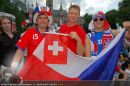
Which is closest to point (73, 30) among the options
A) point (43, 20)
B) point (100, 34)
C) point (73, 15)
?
point (73, 15)

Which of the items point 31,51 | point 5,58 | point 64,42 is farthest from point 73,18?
point 5,58

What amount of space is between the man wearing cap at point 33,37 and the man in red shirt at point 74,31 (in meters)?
0.35

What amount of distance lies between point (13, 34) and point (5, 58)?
2.42ft

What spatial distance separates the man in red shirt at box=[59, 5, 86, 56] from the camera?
602cm

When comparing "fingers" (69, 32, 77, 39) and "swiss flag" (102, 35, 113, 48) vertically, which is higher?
"fingers" (69, 32, 77, 39)

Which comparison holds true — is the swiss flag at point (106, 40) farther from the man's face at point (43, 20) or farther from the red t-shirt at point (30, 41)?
the red t-shirt at point (30, 41)

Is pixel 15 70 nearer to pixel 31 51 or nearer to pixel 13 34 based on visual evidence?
pixel 31 51

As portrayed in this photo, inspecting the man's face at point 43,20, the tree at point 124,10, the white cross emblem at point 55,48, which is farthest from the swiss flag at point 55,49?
the tree at point 124,10

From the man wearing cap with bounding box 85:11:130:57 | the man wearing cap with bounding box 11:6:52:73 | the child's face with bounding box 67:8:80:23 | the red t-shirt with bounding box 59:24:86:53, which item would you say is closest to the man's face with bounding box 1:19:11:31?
the man wearing cap with bounding box 11:6:52:73

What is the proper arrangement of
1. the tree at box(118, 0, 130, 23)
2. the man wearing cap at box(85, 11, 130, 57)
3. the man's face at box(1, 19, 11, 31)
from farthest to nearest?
the tree at box(118, 0, 130, 23) < the man's face at box(1, 19, 11, 31) < the man wearing cap at box(85, 11, 130, 57)

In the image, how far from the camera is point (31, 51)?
19.5 ft

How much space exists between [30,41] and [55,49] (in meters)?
0.47

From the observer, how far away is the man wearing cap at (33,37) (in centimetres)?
594

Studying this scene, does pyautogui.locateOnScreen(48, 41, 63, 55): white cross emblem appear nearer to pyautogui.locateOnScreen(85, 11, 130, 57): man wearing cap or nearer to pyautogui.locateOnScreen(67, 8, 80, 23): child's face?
pyautogui.locateOnScreen(67, 8, 80, 23): child's face
